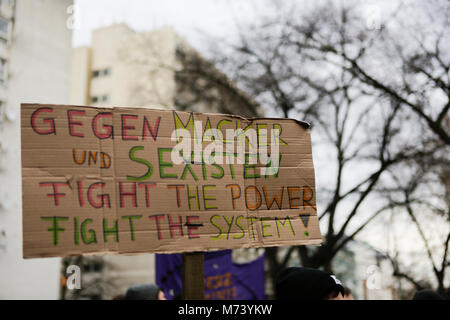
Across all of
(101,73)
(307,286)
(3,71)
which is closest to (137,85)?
(3,71)

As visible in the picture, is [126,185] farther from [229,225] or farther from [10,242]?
[10,242]

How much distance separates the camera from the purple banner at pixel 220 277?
25.4 ft

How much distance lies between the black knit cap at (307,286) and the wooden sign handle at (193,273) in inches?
42.8

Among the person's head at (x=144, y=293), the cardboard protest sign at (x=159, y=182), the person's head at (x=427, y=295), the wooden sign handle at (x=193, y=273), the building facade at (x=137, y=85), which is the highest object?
the building facade at (x=137, y=85)

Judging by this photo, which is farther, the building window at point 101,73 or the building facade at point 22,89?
the building window at point 101,73

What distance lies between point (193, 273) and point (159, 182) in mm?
718

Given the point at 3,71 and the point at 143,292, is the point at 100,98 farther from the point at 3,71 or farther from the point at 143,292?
the point at 143,292

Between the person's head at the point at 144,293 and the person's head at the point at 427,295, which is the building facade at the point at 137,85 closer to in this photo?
the person's head at the point at 427,295

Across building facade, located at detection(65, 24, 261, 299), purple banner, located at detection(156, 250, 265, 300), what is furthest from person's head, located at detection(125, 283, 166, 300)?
building facade, located at detection(65, 24, 261, 299)

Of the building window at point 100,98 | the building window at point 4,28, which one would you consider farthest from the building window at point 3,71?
the building window at point 100,98

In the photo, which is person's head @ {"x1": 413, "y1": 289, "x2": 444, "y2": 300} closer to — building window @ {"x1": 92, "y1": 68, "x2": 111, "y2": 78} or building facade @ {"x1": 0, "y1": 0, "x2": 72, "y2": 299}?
building facade @ {"x1": 0, "y1": 0, "x2": 72, "y2": 299}

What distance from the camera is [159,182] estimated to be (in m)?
3.23
